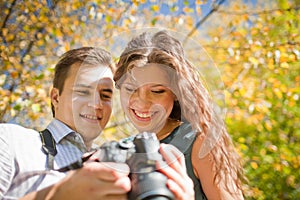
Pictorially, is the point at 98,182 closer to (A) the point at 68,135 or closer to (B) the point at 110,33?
(A) the point at 68,135

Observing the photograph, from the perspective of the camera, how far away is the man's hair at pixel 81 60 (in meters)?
0.55

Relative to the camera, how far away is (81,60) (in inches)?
24.6

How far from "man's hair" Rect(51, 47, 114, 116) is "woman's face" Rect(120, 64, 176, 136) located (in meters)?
0.06

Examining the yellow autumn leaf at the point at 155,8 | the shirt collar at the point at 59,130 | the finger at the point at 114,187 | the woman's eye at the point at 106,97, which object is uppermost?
the yellow autumn leaf at the point at 155,8

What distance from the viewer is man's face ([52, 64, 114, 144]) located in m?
0.54

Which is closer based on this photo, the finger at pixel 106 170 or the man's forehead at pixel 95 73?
the finger at pixel 106 170

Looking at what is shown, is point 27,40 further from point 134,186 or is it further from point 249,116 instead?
point 134,186

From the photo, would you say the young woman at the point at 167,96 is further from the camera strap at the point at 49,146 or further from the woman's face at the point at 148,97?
the camera strap at the point at 49,146

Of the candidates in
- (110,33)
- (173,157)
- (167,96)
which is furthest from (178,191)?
(110,33)

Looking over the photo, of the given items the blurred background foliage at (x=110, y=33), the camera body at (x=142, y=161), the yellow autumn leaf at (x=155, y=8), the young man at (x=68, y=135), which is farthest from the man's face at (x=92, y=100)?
the yellow autumn leaf at (x=155, y=8)

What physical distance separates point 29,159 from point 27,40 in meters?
1.55

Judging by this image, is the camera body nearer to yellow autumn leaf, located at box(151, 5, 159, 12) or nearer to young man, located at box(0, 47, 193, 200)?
young man, located at box(0, 47, 193, 200)

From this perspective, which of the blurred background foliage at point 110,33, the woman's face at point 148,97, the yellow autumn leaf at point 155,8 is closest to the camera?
the woman's face at point 148,97

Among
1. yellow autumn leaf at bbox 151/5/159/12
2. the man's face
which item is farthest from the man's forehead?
yellow autumn leaf at bbox 151/5/159/12
